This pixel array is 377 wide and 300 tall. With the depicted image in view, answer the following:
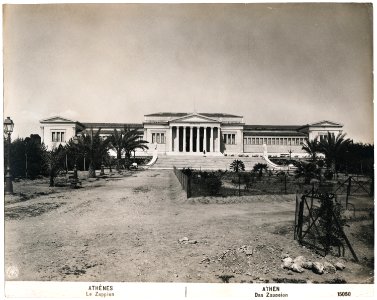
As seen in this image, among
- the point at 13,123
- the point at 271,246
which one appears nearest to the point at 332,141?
the point at 271,246

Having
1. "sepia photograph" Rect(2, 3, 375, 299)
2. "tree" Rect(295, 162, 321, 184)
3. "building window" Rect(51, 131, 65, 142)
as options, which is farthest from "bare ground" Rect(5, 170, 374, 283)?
"building window" Rect(51, 131, 65, 142)

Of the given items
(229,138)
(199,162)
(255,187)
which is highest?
(229,138)

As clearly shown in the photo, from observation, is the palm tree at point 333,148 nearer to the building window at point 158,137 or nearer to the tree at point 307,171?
the tree at point 307,171

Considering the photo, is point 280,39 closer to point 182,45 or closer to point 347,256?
point 182,45

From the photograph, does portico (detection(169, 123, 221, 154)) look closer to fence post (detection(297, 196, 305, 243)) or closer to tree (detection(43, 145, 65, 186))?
tree (detection(43, 145, 65, 186))

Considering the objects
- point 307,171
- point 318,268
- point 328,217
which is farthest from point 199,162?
point 318,268

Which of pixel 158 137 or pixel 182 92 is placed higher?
pixel 158 137

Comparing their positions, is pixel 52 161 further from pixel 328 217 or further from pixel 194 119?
pixel 194 119
